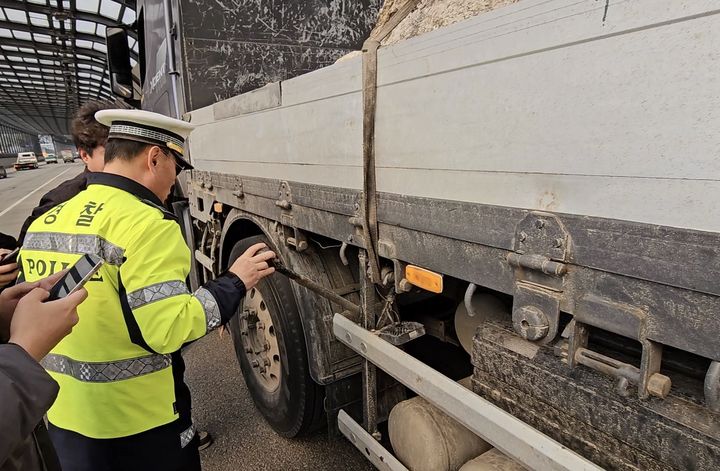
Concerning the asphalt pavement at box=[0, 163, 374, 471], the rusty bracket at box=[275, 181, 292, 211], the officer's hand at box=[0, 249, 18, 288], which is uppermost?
the rusty bracket at box=[275, 181, 292, 211]

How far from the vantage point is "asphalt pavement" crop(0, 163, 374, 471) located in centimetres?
267

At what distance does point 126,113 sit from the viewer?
166cm

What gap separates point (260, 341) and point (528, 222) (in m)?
2.06

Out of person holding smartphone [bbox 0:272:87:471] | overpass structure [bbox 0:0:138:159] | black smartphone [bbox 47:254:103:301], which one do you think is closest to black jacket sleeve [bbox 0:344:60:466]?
person holding smartphone [bbox 0:272:87:471]

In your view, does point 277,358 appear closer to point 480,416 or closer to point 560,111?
point 480,416

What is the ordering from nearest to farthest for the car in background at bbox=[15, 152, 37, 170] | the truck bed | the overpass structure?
the truck bed → the overpass structure → the car in background at bbox=[15, 152, 37, 170]

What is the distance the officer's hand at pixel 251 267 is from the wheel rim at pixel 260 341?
715 mm

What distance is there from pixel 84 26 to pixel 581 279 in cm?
1805

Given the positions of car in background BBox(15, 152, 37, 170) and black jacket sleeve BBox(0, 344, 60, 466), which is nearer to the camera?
black jacket sleeve BBox(0, 344, 60, 466)

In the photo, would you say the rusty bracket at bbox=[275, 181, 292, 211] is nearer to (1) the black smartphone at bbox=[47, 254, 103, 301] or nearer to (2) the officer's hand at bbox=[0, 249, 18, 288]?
(1) the black smartphone at bbox=[47, 254, 103, 301]

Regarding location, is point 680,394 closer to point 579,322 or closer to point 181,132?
point 579,322

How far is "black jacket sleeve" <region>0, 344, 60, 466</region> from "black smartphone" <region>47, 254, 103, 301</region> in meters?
0.21

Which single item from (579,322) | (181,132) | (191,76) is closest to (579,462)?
(579,322)

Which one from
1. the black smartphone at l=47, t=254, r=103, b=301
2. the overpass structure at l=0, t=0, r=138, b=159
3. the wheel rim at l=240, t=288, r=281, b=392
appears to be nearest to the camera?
the black smartphone at l=47, t=254, r=103, b=301
